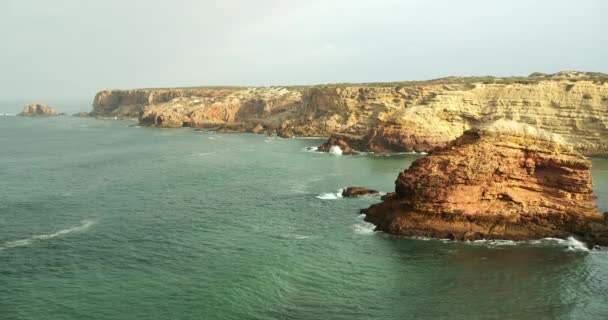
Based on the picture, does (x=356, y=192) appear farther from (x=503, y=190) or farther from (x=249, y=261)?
(x=249, y=261)

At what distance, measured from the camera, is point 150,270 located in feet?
116

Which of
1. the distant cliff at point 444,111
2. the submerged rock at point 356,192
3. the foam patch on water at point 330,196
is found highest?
the distant cliff at point 444,111

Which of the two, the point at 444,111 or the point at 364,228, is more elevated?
the point at 444,111

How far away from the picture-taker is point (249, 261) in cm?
3728

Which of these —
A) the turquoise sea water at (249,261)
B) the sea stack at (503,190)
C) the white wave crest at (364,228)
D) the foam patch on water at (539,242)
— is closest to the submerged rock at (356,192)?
the turquoise sea water at (249,261)

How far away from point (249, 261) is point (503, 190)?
70.7 ft

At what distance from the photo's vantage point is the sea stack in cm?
4353

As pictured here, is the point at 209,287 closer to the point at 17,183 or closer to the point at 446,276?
the point at 446,276

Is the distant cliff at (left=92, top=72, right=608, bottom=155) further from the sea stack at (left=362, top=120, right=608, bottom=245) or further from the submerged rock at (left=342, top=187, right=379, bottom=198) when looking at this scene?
the sea stack at (left=362, top=120, right=608, bottom=245)

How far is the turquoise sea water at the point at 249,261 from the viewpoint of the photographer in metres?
30.1

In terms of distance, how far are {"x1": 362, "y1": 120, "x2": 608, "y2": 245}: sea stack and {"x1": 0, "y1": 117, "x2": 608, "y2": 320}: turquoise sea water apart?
7.18 ft

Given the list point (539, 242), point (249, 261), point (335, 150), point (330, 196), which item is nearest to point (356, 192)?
point (330, 196)

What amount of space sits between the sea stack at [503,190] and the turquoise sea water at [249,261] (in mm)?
2188

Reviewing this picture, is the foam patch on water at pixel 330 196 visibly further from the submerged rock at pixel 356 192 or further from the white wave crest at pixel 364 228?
the white wave crest at pixel 364 228
